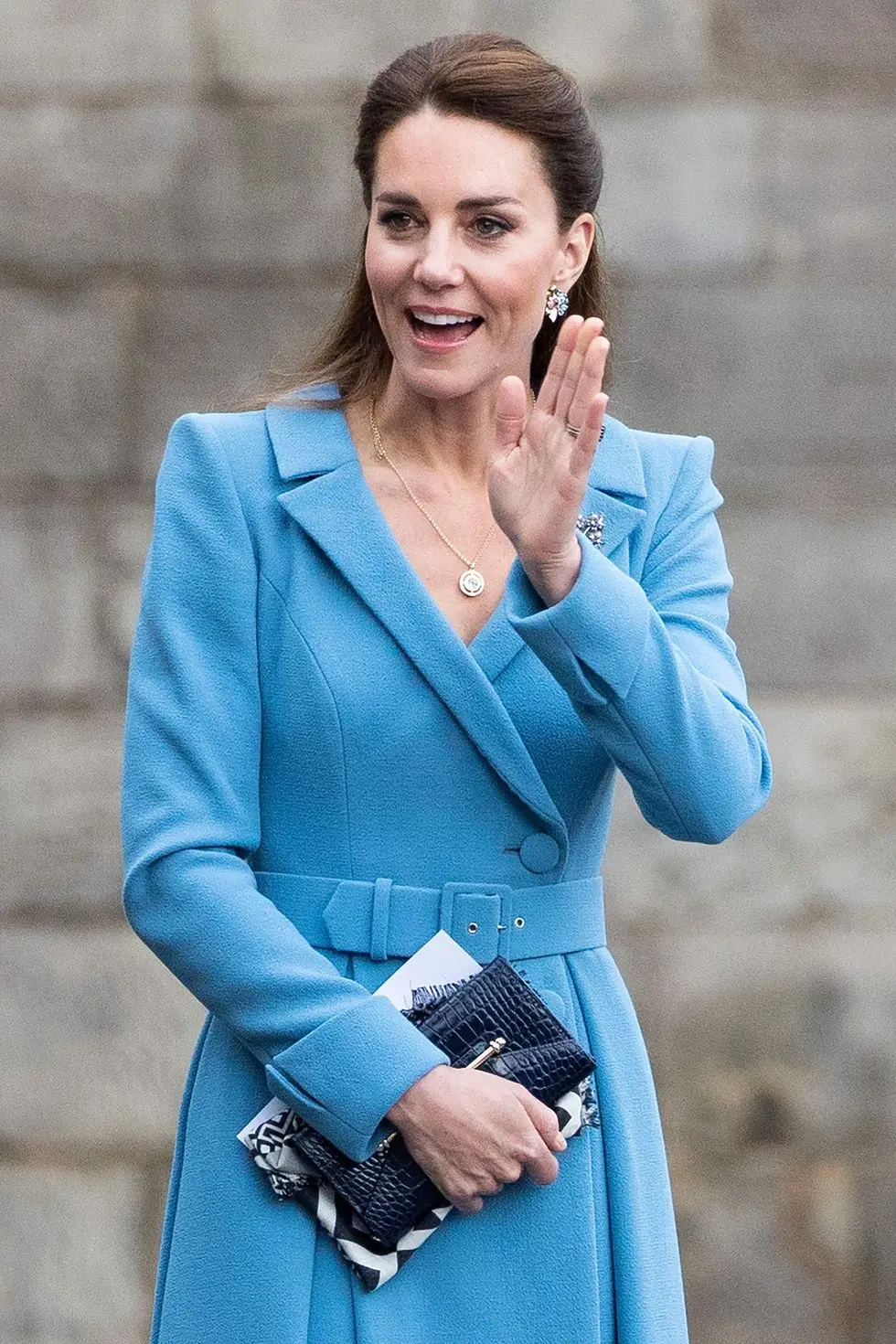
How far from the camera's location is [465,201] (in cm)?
265

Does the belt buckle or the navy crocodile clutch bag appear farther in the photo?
the belt buckle

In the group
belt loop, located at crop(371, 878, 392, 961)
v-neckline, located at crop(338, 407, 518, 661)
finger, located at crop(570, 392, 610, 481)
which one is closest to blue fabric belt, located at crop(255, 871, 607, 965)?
belt loop, located at crop(371, 878, 392, 961)

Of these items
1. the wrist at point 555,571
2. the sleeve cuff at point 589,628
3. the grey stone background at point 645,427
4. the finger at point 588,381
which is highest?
the finger at point 588,381

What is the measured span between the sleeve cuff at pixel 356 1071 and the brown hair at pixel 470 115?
80cm

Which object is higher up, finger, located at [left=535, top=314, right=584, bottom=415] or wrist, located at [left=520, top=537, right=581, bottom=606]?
finger, located at [left=535, top=314, right=584, bottom=415]

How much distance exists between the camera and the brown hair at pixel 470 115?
272 cm

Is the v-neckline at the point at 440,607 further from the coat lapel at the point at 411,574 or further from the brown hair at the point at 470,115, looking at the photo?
the brown hair at the point at 470,115

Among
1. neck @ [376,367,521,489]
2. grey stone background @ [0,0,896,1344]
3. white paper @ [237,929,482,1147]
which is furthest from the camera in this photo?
grey stone background @ [0,0,896,1344]

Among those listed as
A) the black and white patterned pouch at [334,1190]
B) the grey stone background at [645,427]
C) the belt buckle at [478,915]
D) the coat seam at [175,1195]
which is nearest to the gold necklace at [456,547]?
the belt buckle at [478,915]

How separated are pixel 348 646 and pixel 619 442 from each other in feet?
1.52

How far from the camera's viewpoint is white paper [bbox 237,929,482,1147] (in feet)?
8.32

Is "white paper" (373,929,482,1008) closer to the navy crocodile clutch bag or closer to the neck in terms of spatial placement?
the navy crocodile clutch bag

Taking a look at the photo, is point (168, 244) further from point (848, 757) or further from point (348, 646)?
point (348, 646)

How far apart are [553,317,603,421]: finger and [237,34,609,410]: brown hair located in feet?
1.24
